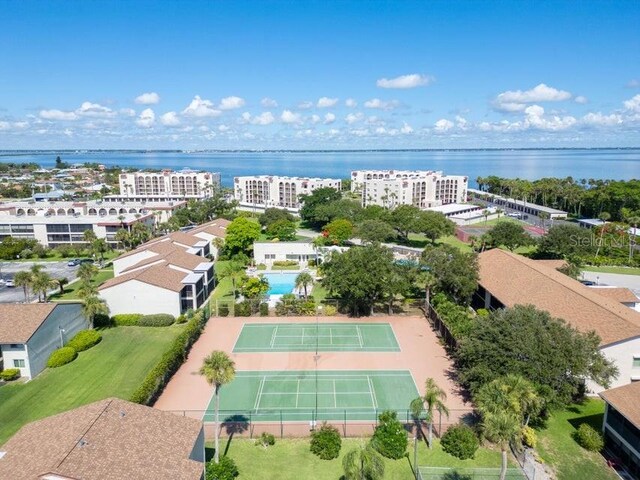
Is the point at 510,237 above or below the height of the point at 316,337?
above

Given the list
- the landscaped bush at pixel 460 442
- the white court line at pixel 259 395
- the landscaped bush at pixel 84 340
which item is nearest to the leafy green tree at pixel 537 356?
the landscaped bush at pixel 460 442

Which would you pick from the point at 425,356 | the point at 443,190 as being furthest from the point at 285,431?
the point at 443,190

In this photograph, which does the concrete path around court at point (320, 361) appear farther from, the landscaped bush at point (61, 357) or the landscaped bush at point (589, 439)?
the landscaped bush at point (61, 357)

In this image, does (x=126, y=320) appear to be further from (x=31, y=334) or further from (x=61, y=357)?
(x=31, y=334)

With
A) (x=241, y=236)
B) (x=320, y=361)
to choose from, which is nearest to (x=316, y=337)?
(x=320, y=361)

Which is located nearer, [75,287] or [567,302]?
[567,302]

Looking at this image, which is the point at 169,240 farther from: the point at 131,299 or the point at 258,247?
the point at 131,299
